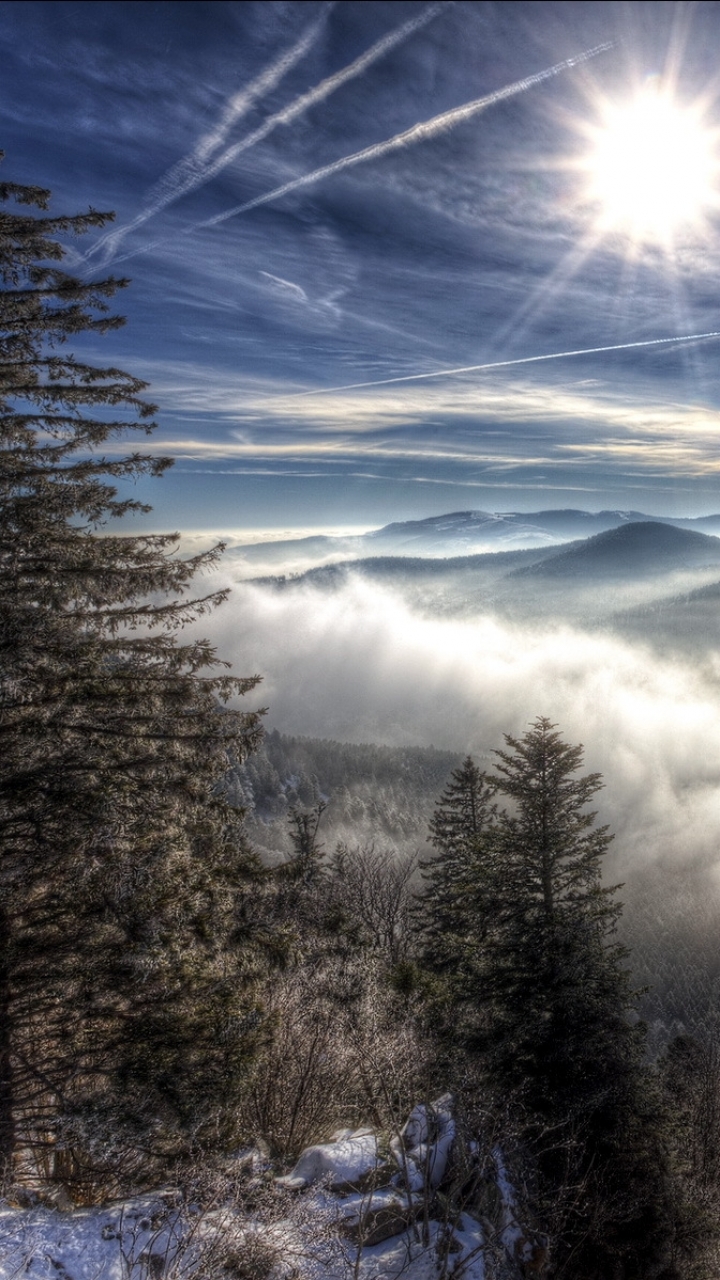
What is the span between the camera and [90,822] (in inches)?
341

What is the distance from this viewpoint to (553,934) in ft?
52.5

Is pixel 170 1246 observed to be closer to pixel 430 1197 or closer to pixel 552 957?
pixel 430 1197

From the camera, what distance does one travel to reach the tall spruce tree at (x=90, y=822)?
868 centimetres

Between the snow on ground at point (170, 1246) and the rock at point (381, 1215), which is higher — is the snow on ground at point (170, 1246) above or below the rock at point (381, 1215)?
above

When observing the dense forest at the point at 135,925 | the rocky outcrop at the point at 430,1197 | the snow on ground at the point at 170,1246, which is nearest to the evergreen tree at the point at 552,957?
the dense forest at the point at 135,925

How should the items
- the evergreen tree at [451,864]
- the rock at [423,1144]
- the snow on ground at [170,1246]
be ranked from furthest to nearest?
1. the evergreen tree at [451,864]
2. the rock at [423,1144]
3. the snow on ground at [170,1246]

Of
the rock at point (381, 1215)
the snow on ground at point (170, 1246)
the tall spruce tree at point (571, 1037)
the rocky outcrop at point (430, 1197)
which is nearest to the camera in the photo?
the snow on ground at point (170, 1246)

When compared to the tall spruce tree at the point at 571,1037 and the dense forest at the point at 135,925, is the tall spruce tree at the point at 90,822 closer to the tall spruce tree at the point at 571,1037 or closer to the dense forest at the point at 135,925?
the dense forest at the point at 135,925

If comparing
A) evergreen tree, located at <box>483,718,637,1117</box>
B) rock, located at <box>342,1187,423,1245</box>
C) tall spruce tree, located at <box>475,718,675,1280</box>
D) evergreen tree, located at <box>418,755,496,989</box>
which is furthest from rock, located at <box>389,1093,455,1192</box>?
evergreen tree, located at <box>418,755,496,989</box>

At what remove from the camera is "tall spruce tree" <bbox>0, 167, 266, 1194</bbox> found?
8680 mm

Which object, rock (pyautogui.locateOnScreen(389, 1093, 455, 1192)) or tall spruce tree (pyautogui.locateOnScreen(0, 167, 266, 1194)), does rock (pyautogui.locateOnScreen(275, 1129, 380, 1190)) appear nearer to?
rock (pyautogui.locateOnScreen(389, 1093, 455, 1192))

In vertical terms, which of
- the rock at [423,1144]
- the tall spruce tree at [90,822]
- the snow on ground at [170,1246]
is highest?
the tall spruce tree at [90,822]

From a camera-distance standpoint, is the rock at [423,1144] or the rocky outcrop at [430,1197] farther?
the rock at [423,1144]

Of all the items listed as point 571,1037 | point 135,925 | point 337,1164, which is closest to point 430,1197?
point 337,1164
